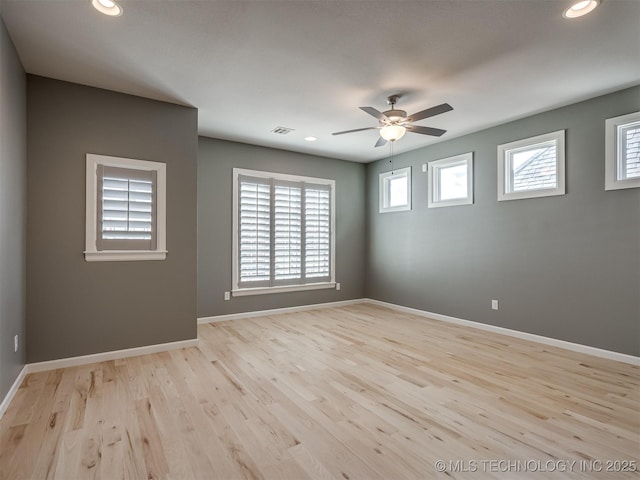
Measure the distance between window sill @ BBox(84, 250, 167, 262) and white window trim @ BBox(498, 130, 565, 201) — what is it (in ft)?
14.6

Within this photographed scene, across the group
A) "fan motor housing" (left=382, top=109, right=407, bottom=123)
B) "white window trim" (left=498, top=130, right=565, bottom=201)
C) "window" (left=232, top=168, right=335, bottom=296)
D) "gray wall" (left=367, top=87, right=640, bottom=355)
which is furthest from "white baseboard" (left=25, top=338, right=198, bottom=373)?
"white window trim" (left=498, top=130, right=565, bottom=201)

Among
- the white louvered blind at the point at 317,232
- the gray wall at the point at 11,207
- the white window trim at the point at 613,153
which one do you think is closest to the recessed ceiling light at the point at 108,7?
the gray wall at the point at 11,207

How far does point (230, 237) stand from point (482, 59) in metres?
4.09

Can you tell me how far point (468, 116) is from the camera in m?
4.36

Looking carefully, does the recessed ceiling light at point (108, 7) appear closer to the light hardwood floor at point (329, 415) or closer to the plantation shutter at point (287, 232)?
the light hardwood floor at point (329, 415)

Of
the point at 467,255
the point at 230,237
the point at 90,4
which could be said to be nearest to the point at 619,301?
the point at 467,255

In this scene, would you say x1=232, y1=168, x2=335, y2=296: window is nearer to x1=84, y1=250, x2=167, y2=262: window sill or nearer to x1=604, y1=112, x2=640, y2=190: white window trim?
x1=84, y1=250, x2=167, y2=262: window sill

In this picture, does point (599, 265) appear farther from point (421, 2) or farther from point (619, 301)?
point (421, 2)

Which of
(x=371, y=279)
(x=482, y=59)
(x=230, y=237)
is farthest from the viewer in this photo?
(x=371, y=279)

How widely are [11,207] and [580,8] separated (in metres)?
4.43

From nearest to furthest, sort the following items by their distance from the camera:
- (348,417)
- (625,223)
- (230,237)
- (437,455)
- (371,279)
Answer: (437,455) < (348,417) < (625,223) < (230,237) < (371,279)

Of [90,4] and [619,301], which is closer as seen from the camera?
[90,4]

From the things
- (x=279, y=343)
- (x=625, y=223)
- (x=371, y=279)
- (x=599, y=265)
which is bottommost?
(x=279, y=343)

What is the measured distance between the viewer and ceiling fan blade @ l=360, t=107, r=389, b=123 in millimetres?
3241
